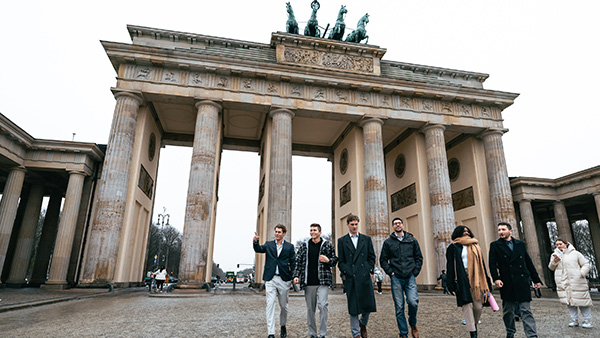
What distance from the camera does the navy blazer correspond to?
5.58 metres

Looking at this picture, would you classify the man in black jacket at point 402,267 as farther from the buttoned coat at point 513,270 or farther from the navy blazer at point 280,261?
the navy blazer at point 280,261

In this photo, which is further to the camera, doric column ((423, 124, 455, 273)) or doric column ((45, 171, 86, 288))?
doric column ((423, 124, 455, 273))

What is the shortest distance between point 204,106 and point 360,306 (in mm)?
15876

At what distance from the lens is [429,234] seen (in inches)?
809

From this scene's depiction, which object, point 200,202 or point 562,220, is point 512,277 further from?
point 562,220

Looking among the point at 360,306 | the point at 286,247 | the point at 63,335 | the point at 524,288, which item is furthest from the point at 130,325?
the point at 524,288

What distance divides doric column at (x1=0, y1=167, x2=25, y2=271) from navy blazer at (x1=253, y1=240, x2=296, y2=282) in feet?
59.9

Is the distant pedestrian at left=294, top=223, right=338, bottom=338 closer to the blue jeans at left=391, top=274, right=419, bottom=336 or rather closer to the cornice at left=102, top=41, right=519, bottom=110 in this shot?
the blue jeans at left=391, top=274, right=419, bottom=336

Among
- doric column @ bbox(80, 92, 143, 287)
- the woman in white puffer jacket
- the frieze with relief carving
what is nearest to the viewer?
the woman in white puffer jacket

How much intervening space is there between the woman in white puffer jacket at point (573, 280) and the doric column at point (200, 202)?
44.0 feet

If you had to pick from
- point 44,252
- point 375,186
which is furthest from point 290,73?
point 44,252

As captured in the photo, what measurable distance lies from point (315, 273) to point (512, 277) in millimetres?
2893

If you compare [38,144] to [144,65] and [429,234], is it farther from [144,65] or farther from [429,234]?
[429,234]

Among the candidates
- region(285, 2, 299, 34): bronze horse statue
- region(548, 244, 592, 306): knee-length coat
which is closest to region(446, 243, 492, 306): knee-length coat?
region(548, 244, 592, 306): knee-length coat
